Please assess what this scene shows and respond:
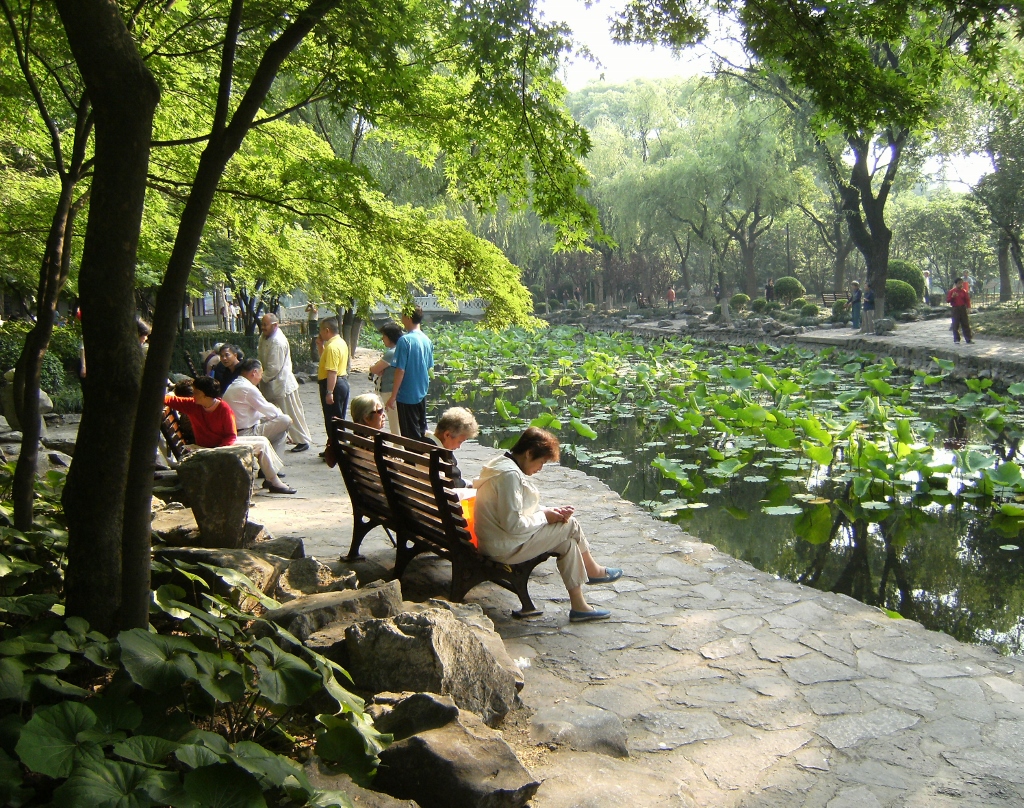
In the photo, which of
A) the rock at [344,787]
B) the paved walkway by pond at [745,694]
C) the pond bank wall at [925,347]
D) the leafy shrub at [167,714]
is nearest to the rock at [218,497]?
the paved walkway by pond at [745,694]

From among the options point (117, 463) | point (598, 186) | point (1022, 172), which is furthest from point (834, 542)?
point (598, 186)

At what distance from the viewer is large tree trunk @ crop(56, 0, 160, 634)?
108 inches

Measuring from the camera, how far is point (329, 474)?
8.35 metres

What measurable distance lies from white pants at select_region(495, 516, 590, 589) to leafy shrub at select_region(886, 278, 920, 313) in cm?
2577

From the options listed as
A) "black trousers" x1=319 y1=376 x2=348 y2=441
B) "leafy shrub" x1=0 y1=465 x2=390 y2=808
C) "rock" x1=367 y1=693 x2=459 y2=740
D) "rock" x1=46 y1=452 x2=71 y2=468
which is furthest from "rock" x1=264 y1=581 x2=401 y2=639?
"black trousers" x1=319 y1=376 x2=348 y2=441

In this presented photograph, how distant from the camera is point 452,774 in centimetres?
249

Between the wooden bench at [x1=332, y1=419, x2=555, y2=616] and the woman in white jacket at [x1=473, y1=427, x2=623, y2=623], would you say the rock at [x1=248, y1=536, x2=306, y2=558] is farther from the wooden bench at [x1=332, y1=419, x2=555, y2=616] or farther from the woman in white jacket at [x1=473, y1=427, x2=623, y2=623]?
the woman in white jacket at [x1=473, y1=427, x2=623, y2=623]

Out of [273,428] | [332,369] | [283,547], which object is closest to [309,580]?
[283,547]

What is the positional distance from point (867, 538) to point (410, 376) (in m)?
4.18

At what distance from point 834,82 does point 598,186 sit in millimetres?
36182

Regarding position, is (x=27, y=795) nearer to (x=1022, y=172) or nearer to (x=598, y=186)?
(x=1022, y=172)

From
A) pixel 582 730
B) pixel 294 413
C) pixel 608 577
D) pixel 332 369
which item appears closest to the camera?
pixel 582 730

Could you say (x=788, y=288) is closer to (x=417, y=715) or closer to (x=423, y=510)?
(x=423, y=510)

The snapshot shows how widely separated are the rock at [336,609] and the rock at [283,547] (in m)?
1.08
